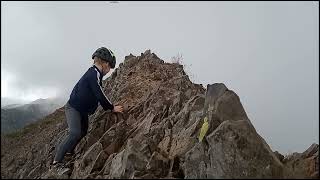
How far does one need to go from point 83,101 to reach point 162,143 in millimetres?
2682

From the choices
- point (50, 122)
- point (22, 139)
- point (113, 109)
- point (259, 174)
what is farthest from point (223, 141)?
point (50, 122)

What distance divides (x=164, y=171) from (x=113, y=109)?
453 centimetres

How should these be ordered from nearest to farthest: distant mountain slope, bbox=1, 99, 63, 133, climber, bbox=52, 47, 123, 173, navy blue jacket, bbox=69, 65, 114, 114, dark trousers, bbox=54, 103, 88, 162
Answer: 1. distant mountain slope, bbox=1, 99, 63, 133
2. dark trousers, bbox=54, 103, 88, 162
3. climber, bbox=52, 47, 123, 173
4. navy blue jacket, bbox=69, 65, 114, 114

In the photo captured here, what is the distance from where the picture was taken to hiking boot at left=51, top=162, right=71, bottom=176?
13.1 m

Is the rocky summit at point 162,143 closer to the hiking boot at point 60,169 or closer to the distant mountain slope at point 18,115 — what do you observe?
the hiking boot at point 60,169

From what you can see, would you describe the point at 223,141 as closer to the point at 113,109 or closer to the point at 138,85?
the point at 113,109

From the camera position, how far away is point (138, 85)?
67.2 feet

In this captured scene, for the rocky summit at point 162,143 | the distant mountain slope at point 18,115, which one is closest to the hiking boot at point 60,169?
the rocky summit at point 162,143

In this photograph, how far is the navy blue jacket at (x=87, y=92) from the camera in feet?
46.8

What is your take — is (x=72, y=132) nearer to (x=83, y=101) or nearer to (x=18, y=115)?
(x=83, y=101)

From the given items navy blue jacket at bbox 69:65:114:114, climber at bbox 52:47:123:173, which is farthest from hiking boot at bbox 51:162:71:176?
navy blue jacket at bbox 69:65:114:114

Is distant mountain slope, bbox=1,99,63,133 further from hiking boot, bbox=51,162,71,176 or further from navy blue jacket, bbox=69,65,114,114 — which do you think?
navy blue jacket, bbox=69,65,114,114

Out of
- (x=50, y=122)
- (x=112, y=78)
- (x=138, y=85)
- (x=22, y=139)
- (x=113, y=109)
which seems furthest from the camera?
(x=112, y=78)

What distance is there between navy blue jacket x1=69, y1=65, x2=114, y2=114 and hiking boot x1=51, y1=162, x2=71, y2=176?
5.75 ft
